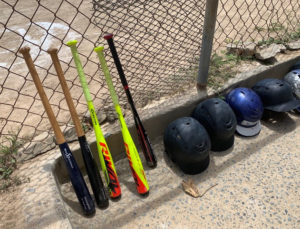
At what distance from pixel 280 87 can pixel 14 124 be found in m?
2.52

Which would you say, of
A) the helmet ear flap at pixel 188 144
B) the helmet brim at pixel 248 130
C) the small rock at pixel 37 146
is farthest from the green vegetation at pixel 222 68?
the small rock at pixel 37 146

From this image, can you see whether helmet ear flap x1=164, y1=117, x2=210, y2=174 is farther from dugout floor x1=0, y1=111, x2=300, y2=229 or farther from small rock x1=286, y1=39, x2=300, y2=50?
small rock x1=286, y1=39, x2=300, y2=50

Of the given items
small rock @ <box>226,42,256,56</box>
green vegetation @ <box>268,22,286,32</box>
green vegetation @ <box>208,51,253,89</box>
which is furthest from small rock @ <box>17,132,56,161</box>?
green vegetation @ <box>268,22,286,32</box>

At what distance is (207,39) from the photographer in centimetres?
233

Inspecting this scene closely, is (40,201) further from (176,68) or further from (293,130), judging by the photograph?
(293,130)

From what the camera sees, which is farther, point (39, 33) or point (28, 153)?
point (39, 33)

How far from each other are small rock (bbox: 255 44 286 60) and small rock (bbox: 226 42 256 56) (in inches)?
2.7

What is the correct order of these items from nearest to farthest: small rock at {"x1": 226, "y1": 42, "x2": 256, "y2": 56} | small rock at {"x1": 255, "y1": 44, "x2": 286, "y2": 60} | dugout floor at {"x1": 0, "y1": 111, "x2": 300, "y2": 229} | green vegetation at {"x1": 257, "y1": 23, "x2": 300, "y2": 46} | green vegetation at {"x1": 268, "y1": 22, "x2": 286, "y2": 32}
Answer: dugout floor at {"x1": 0, "y1": 111, "x2": 300, "y2": 229} < small rock at {"x1": 255, "y1": 44, "x2": 286, "y2": 60} < small rock at {"x1": 226, "y1": 42, "x2": 256, "y2": 56} < green vegetation at {"x1": 257, "y1": 23, "x2": 300, "y2": 46} < green vegetation at {"x1": 268, "y1": 22, "x2": 286, "y2": 32}

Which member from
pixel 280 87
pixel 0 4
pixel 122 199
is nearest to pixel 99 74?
pixel 122 199

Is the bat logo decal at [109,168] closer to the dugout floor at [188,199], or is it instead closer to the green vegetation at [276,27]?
the dugout floor at [188,199]

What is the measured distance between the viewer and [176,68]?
10.0ft

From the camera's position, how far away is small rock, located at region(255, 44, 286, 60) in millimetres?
2926

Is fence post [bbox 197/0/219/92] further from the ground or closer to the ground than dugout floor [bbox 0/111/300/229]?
further from the ground

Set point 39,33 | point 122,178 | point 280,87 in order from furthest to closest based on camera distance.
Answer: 1. point 39,33
2. point 280,87
3. point 122,178
